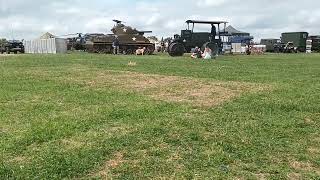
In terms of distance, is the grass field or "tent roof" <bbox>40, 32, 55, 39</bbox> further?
"tent roof" <bbox>40, 32, 55, 39</bbox>

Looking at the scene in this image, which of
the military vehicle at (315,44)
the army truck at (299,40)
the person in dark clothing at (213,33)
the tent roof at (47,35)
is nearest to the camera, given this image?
the person in dark clothing at (213,33)

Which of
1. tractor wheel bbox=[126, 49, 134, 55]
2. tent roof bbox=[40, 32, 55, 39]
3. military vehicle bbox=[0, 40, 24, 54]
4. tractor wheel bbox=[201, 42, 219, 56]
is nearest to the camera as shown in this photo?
tractor wheel bbox=[201, 42, 219, 56]

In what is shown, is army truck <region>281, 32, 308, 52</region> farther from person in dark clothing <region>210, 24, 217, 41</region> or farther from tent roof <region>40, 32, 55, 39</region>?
tent roof <region>40, 32, 55, 39</region>

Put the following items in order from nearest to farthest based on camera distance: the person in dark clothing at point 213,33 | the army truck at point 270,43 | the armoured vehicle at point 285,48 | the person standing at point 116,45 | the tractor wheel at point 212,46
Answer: the tractor wheel at point 212,46, the person in dark clothing at point 213,33, the person standing at point 116,45, the armoured vehicle at point 285,48, the army truck at point 270,43

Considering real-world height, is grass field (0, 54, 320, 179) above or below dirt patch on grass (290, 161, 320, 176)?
above

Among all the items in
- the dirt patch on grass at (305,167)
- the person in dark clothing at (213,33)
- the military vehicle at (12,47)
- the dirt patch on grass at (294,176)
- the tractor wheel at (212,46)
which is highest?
the person in dark clothing at (213,33)

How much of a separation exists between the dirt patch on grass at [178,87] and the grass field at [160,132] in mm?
27

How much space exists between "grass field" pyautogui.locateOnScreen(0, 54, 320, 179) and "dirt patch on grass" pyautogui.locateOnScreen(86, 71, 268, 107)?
27 millimetres

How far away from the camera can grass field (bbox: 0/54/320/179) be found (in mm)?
6215

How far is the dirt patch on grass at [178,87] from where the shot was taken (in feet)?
37.9

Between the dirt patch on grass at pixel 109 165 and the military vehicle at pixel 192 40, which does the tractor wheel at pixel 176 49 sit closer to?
the military vehicle at pixel 192 40

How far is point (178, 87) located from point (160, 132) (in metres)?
5.77

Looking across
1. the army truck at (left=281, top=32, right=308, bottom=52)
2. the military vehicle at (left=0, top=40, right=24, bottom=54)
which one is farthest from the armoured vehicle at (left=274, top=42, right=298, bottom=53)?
the military vehicle at (left=0, top=40, right=24, bottom=54)

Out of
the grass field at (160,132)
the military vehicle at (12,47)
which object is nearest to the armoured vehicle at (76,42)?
the military vehicle at (12,47)
